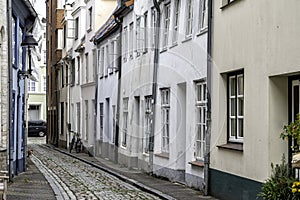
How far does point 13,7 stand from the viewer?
20.4 metres

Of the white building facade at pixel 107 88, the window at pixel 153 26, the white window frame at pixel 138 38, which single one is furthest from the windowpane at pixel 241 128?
the white building facade at pixel 107 88

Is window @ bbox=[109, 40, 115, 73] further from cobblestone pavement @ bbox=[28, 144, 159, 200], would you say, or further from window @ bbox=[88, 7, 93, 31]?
window @ bbox=[88, 7, 93, 31]

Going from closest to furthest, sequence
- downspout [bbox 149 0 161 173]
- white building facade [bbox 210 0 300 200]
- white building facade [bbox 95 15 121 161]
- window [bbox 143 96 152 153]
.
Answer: white building facade [bbox 210 0 300 200] < downspout [bbox 149 0 161 173] < window [bbox 143 96 152 153] < white building facade [bbox 95 15 121 161]

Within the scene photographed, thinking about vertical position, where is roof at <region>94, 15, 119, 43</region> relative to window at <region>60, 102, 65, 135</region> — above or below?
above

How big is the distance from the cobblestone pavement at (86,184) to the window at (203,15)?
416 centimetres

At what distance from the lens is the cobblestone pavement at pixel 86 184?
1744 cm

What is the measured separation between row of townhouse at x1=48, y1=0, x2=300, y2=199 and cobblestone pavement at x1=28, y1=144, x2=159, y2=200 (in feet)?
4.40

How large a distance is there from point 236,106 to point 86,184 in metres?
7.46

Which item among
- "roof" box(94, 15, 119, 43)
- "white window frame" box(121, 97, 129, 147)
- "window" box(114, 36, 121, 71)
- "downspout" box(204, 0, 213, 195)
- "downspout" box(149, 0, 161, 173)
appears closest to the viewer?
"downspout" box(204, 0, 213, 195)

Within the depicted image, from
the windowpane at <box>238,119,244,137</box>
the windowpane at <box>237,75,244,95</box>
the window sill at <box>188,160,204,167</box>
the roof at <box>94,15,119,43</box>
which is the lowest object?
the window sill at <box>188,160,204,167</box>

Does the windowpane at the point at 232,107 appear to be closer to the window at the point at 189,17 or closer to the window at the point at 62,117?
the window at the point at 189,17

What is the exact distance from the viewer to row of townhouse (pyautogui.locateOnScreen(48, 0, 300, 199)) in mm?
12266

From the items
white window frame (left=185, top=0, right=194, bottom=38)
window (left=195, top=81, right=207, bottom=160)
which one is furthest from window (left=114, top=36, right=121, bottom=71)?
window (left=195, top=81, right=207, bottom=160)

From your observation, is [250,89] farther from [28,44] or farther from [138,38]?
[138,38]
